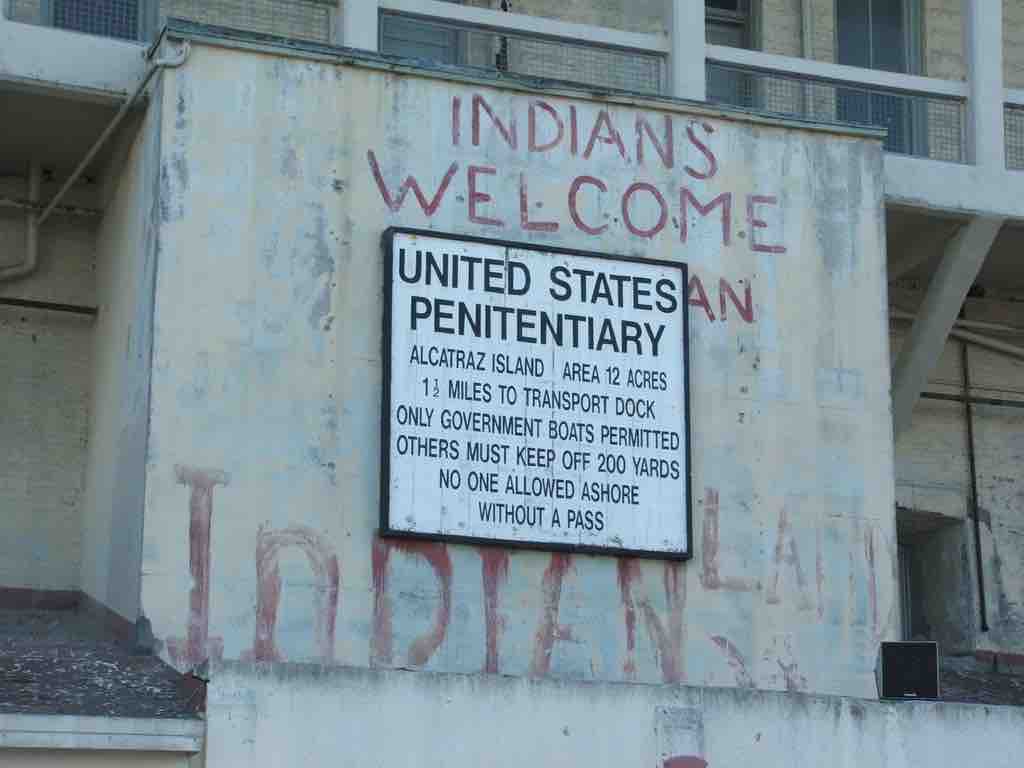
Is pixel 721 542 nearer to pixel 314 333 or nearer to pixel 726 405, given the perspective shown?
pixel 726 405

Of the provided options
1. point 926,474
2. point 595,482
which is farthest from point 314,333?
point 926,474

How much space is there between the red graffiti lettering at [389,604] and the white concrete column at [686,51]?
4.53m

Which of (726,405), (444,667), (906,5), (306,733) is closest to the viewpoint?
(306,733)

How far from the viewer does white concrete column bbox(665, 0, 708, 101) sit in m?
19.7

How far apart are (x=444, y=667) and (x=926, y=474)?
6604mm

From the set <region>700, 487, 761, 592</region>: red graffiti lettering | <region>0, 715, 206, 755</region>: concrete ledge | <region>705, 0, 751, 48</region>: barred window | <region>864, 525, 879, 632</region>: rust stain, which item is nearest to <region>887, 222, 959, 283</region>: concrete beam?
<region>705, 0, 751, 48</region>: barred window

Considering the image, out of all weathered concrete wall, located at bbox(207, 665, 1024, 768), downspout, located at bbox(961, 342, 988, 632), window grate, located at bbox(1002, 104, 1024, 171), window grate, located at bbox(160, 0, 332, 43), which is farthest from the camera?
downspout, located at bbox(961, 342, 988, 632)

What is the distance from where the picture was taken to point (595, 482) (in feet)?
59.7

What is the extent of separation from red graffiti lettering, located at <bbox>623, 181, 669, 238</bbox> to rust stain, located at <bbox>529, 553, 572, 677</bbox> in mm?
2664

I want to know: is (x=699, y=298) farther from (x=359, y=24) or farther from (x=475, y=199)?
(x=359, y=24)

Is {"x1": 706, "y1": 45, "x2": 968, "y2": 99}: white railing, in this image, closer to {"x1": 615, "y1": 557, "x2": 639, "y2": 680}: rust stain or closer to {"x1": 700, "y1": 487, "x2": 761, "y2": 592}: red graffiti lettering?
{"x1": 700, "y1": 487, "x2": 761, "y2": 592}: red graffiti lettering

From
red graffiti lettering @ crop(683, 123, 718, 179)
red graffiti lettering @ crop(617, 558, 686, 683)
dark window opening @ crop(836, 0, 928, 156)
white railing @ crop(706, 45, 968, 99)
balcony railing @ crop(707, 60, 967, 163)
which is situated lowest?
red graffiti lettering @ crop(617, 558, 686, 683)

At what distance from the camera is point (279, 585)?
17125 millimetres

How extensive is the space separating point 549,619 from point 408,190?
3.37 m
